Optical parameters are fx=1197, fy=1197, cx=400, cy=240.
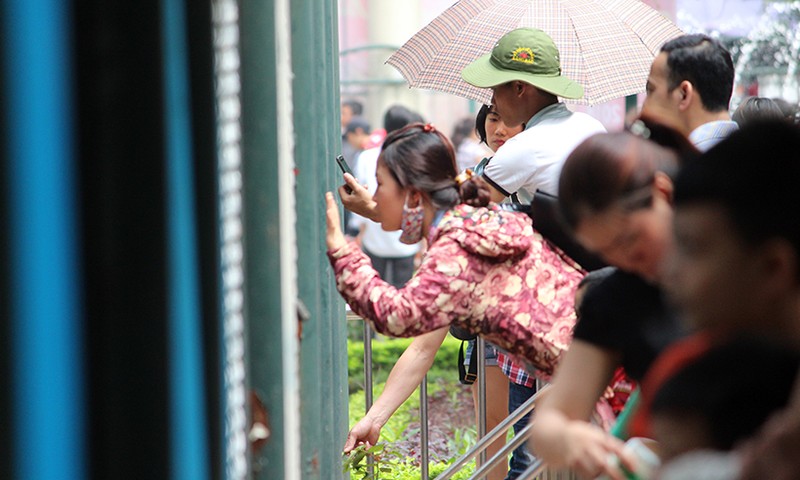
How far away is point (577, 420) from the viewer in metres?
2.07

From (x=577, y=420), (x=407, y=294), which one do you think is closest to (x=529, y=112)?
(x=407, y=294)

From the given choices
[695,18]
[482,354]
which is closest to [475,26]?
[482,354]

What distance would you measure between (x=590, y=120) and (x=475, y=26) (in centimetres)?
127

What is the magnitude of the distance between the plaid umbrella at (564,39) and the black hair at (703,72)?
1176mm

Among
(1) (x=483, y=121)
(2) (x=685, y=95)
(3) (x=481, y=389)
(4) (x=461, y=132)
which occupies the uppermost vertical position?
(2) (x=685, y=95)

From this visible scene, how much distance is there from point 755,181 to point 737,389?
278mm

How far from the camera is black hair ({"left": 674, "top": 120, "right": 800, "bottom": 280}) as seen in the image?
143 centimetres

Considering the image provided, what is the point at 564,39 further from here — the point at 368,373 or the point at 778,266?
the point at 778,266

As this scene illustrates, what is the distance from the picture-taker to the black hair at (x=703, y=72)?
379 cm

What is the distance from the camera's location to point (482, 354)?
14.9 ft

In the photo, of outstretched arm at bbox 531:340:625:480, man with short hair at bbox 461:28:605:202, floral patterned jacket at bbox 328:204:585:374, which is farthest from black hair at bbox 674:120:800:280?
man with short hair at bbox 461:28:605:202

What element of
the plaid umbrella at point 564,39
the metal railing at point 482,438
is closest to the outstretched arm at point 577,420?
the metal railing at point 482,438

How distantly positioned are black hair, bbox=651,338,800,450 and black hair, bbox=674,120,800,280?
152mm

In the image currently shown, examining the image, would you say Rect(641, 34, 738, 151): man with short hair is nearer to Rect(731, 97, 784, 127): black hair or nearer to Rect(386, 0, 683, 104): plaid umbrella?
Rect(731, 97, 784, 127): black hair
